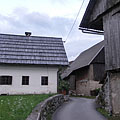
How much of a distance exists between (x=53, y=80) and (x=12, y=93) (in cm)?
389

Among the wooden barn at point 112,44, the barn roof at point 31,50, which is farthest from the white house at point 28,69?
the wooden barn at point 112,44

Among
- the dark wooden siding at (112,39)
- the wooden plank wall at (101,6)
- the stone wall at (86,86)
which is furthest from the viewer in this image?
the stone wall at (86,86)

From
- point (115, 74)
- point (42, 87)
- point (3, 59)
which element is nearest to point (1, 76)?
point (3, 59)

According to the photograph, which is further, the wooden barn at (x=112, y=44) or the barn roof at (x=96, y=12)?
the barn roof at (x=96, y=12)

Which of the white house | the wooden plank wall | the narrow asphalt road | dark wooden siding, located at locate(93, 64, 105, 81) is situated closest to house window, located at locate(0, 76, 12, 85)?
→ the white house

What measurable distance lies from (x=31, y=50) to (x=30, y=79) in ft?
10.5

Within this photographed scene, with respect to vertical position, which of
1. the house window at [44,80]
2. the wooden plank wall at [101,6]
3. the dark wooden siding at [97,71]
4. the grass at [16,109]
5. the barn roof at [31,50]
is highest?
the wooden plank wall at [101,6]

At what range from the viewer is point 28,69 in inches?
647

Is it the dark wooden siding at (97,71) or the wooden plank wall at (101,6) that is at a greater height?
the wooden plank wall at (101,6)

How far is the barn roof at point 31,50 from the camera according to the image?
16.5 m

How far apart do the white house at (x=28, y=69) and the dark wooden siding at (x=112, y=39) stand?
754cm

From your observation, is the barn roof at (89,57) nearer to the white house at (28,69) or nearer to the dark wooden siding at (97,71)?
the dark wooden siding at (97,71)

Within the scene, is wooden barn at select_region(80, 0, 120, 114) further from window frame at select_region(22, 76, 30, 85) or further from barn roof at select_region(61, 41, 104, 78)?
barn roof at select_region(61, 41, 104, 78)

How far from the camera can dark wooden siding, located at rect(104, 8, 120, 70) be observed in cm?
897
